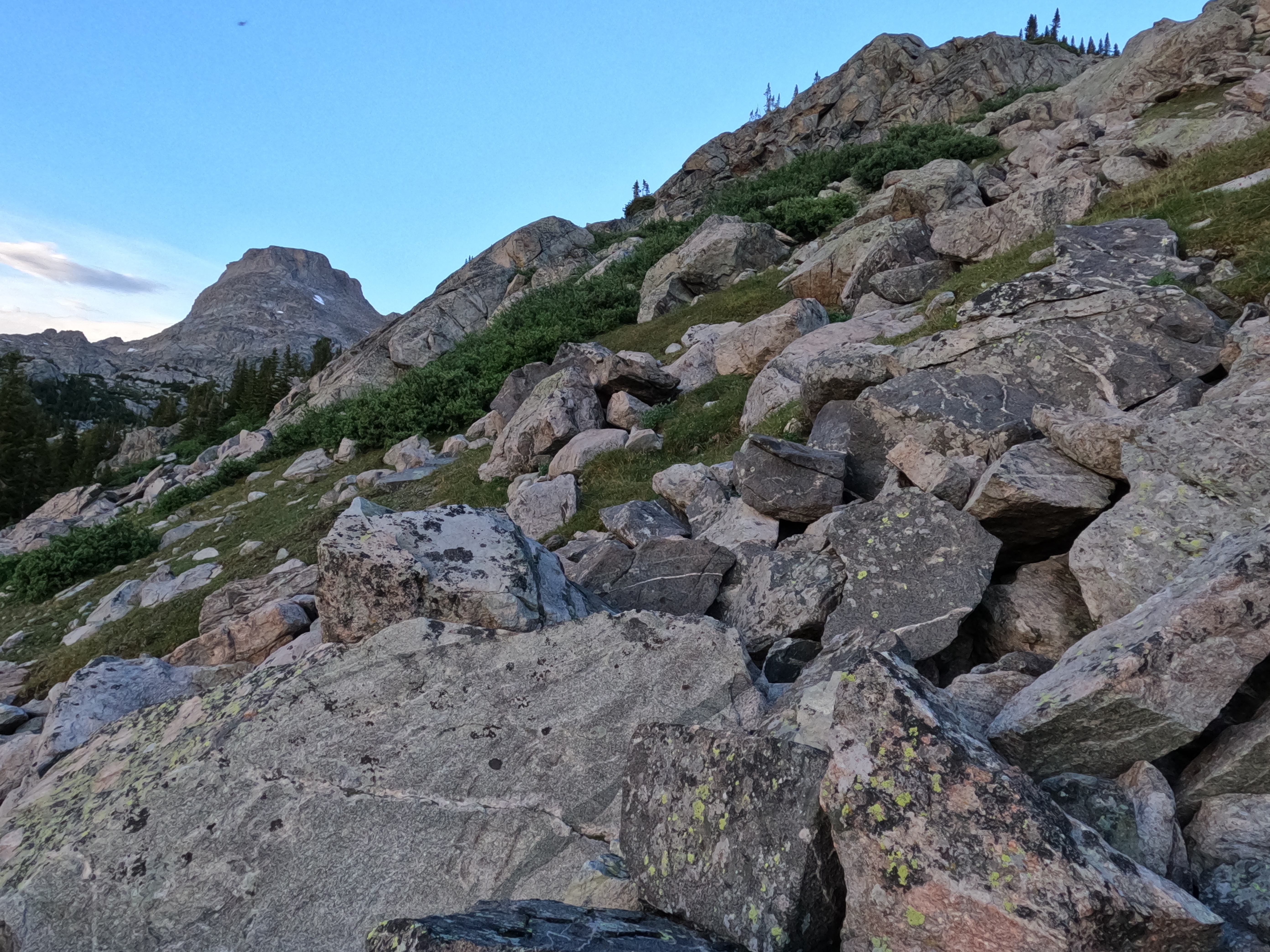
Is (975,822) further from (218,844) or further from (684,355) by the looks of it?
(684,355)

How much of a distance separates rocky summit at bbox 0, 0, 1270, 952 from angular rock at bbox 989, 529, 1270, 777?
20 mm

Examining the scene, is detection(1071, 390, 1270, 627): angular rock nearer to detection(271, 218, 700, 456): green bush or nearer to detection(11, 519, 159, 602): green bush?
detection(271, 218, 700, 456): green bush

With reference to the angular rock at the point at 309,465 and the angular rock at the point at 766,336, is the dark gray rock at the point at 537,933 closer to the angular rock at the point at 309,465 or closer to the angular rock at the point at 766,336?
the angular rock at the point at 766,336

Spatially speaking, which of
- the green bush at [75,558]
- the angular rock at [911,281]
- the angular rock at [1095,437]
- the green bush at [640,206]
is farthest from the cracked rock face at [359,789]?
the green bush at [640,206]

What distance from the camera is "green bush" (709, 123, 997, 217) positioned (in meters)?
37.0

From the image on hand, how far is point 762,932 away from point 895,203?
29.7m

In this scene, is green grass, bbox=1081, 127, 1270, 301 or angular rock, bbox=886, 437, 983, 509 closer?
angular rock, bbox=886, 437, 983, 509

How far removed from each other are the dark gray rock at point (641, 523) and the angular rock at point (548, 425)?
20.8 ft

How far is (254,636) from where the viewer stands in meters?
10.9

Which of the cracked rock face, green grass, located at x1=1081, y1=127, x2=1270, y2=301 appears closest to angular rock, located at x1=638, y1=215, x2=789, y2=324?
green grass, located at x1=1081, y1=127, x2=1270, y2=301

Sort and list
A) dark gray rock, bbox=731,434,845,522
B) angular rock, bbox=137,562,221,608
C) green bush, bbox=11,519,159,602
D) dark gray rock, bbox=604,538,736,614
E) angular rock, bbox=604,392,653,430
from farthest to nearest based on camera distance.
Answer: green bush, bbox=11,519,159,602
angular rock, bbox=604,392,653,430
angular rock, bbox=137,562,221,608
dark gray rock, bbox=731,434,845,522
dark gray rock, bbox=604,538,736,614

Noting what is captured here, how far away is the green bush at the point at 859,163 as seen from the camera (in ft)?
121

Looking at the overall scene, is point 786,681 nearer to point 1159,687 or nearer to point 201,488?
point 1159,687

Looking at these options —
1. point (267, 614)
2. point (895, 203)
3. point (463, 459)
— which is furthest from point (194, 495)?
point (895, 203)
